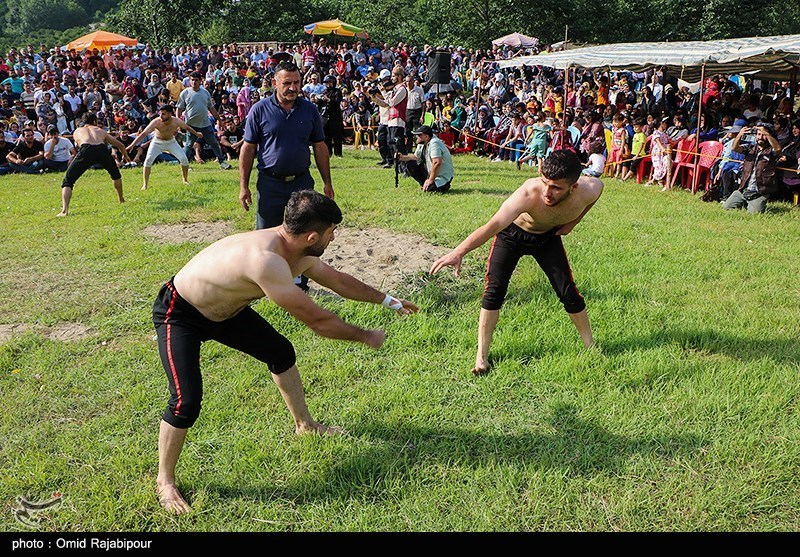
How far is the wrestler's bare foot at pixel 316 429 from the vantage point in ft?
12.7

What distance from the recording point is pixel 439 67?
60.8ft

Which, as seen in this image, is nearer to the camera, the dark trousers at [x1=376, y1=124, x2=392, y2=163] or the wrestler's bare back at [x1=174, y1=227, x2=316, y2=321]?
Result: the wrestler's bare back at [x1=174, y1=227, x2=316, y2=321]

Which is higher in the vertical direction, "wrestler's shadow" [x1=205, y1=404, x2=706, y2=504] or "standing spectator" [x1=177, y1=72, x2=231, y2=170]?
"standing spectator" [x1=177, y1=72, x2=231, y2=170]

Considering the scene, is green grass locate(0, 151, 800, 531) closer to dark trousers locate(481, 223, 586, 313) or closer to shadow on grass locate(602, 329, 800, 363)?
shadow on grass locate(602, 329, 800, 363)

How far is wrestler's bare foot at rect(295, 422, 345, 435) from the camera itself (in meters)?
3.88

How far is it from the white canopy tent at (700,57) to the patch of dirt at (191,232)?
821 cm

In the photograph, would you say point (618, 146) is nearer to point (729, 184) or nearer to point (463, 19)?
point (729, 184)

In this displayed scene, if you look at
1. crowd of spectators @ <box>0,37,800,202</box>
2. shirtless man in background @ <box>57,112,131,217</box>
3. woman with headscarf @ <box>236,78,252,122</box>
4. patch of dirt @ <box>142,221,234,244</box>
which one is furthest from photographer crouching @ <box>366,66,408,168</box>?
woman with headscarf @ <box>236,78,252,122</box>

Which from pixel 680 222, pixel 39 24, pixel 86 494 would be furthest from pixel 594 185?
pixel 39 24

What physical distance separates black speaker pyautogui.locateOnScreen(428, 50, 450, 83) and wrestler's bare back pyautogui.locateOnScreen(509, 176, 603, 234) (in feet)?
48.8

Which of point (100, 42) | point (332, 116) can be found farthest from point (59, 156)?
point (100, 42)

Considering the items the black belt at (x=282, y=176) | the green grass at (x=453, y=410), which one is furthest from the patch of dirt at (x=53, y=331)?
the black belt at (x=282, y=176)

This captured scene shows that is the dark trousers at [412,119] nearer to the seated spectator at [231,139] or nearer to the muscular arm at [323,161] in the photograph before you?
the seated spectator at [231,139]

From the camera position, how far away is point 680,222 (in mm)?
9016
